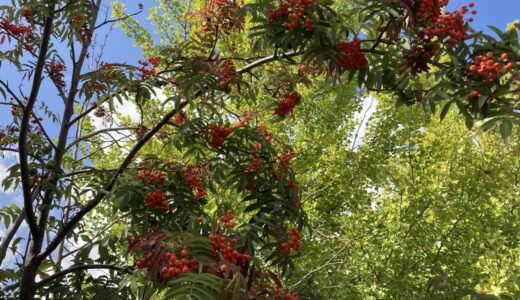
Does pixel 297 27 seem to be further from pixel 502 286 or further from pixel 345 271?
pixel 345 271

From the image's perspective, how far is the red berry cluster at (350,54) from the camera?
9.62ft

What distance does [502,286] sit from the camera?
6.80 m

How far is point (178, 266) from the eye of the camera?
1.96 meters

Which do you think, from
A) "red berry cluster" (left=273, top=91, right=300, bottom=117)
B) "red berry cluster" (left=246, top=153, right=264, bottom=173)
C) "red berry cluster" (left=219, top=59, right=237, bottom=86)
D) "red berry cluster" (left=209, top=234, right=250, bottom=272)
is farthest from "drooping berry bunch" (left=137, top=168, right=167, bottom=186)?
"red berry cluster" (left=209, top=234, right=250, bottom=272)

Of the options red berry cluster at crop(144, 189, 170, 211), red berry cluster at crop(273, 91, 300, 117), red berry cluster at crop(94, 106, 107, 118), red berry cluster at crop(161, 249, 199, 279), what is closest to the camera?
red berry cluster at crop(161, 249, 199, 279)

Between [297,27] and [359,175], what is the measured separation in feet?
25.8

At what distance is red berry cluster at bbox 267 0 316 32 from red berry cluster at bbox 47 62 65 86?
9.81ft

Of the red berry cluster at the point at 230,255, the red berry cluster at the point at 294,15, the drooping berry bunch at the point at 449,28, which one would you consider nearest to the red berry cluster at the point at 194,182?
the red berry cluster at the point at 294,15

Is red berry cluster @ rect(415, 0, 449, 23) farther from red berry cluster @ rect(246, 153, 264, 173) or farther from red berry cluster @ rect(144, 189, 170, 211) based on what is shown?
red berry cluster @ rect(144, 189, 170, 211)

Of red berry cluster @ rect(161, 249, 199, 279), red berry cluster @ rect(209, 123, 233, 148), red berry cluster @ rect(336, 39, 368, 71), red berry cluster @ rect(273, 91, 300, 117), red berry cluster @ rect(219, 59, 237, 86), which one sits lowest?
red berry cluster @ rect(161, 249, 199, 279)

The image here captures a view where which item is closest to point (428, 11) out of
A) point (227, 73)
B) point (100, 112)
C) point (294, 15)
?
point (294, 15)

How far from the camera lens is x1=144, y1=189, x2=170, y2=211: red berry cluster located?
3.42m

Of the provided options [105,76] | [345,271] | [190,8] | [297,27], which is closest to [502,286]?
[345,271]

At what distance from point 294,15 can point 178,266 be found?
67.6 inches
